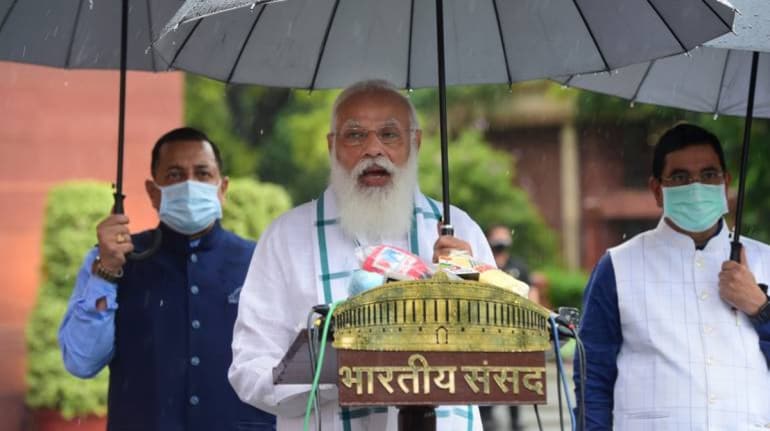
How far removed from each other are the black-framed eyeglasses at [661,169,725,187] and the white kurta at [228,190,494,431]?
1038 millimetres

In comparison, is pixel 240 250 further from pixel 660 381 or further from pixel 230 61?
pixel 660 381

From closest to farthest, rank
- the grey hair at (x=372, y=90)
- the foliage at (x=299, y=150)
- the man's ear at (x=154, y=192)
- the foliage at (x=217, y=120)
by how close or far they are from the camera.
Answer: the grey hair at (x=372, y=90) < the man's ear at (x=154, y=192) < the foliage at (x=217, y=120) < the foliage at (x=299, y=150)

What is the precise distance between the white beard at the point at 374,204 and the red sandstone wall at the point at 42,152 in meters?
5.58

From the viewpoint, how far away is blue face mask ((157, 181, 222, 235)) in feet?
19.0

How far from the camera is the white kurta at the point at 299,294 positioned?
172 inches

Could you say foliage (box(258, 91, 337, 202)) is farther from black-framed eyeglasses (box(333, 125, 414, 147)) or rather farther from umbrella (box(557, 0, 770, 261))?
black-framed eyeglasses (box(333, 125, 414, 147))

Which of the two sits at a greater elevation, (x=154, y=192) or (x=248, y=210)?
(x=248, y=210)

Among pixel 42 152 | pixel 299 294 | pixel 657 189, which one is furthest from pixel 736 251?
pixel 42 152

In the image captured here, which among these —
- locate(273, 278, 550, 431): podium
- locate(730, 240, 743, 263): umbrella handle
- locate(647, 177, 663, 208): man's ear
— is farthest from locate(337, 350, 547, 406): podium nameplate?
locate(647, 177, 663, 208): man's ear

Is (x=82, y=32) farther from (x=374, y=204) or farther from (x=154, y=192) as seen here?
(x=374, y=204)

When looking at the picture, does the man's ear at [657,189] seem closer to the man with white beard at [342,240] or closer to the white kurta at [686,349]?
the white kurta at [686,349]

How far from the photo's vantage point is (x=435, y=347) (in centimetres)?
359

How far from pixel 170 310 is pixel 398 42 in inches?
55.6

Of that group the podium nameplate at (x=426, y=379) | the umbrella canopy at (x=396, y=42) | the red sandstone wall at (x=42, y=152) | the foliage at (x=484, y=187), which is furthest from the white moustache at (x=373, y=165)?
the foliage at (x=484, y=187)
